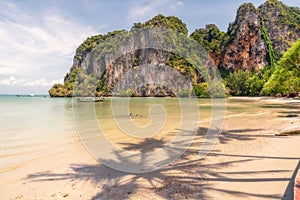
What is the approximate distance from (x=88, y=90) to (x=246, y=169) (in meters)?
113

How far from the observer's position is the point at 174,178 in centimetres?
540

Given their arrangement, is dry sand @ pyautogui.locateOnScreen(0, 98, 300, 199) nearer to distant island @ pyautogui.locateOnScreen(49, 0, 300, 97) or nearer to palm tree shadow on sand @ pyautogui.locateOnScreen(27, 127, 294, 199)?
palm tree shadow on sand @ pyautogui.locateOnScreen(27, 127, 294, 199)

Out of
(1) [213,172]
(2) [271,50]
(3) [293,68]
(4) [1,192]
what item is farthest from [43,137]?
(2) [271,50]

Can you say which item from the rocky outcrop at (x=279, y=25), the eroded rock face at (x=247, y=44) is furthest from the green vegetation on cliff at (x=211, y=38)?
the rocky outcrop at (x=279, y=25)

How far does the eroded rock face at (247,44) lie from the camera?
104m

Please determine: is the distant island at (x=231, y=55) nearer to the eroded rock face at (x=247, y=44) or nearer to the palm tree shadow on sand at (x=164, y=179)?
the eroded rock face at (x=247, y=44)

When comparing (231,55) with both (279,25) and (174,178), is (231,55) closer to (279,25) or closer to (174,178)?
(279,25)

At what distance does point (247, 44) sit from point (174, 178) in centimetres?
11453

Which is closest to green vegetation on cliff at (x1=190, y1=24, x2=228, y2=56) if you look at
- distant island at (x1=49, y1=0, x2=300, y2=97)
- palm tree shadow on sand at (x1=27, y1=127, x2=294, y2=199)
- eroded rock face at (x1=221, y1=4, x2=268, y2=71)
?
distant island at (x1=49, y1=0, x2=300, y2=97)

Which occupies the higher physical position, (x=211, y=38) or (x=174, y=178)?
(x=211, y=38)

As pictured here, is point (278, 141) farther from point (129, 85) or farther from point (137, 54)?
point (137, 54)

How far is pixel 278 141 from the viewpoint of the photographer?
8672mm

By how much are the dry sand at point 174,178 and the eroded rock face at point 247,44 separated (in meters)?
106

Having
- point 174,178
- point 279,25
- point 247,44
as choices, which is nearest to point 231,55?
point 247,44
